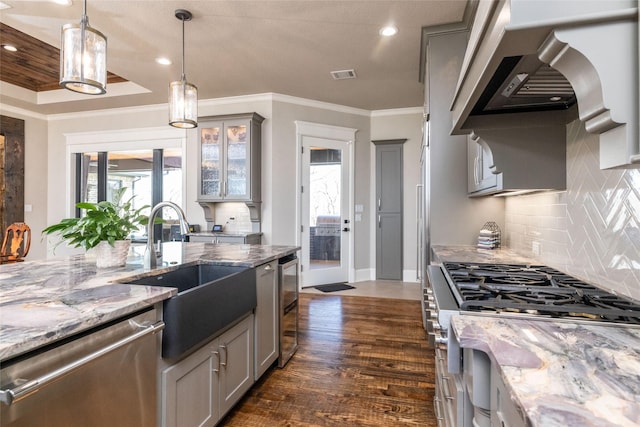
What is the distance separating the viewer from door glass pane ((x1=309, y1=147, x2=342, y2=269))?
539cm

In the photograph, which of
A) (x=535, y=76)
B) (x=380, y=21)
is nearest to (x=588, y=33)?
(x=535, y=76)

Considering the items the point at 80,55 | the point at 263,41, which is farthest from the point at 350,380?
the point at 263,41

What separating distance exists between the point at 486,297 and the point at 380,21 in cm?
274

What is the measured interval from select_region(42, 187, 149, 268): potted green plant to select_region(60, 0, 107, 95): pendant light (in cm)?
72

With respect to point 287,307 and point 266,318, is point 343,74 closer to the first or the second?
point 287,307

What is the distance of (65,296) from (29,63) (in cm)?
475

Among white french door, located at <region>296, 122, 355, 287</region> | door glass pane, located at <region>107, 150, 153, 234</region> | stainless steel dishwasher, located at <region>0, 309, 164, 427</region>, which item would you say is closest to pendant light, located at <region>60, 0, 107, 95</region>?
stainless steel dishwasher, located at <region>0, 309, 164, 427</region>

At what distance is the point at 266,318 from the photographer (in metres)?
2.33

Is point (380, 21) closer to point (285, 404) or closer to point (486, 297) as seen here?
point (486, 297)

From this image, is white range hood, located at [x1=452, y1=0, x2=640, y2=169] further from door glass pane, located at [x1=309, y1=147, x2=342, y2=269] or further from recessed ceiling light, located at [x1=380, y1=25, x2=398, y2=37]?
door glass pane, located at [x1=309, y1=147, x2=342, y2=269]

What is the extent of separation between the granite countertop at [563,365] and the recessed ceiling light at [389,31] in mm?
2932

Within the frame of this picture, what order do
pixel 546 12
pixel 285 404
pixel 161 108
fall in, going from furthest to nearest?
pixel 161 108 < pixel 285 404 < pixel 546 12

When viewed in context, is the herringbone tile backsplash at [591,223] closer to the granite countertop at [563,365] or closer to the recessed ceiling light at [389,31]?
the granite countertop at [563,365]

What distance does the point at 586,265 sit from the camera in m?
1.46
